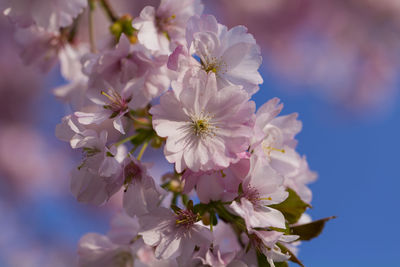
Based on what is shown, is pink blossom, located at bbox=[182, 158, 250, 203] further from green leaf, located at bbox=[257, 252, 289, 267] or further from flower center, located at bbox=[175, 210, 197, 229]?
green leaf, located at bbox=[257, 252, 289, 267]

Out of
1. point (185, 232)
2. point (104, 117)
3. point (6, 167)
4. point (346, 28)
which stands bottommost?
point (185, 232)

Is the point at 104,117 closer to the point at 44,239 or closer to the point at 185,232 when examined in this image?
the point at 185,232

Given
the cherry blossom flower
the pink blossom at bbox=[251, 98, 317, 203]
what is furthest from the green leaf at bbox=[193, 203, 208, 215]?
the cherry blossom flower

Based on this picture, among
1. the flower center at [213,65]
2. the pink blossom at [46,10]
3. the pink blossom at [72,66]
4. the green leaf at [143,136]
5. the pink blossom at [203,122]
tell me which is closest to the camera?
the pink blossom at [203,122]

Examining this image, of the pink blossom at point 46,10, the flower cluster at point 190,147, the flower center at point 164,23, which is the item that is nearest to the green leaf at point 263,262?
the flower cluster at point 190,147

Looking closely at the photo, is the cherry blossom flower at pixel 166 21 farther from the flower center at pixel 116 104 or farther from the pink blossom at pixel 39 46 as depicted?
the pink blossom at pixel 39 46

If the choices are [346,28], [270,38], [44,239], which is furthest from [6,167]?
[346,28]
